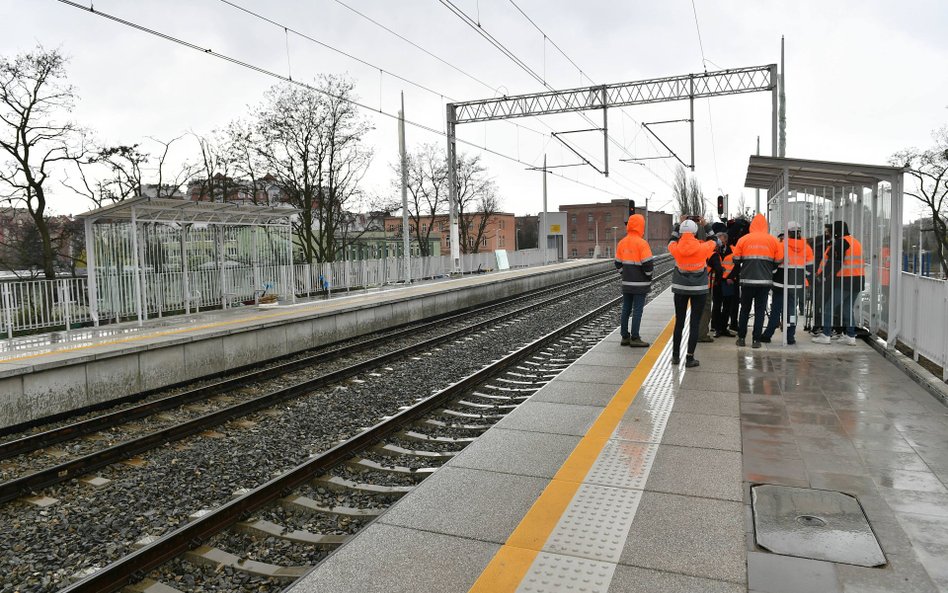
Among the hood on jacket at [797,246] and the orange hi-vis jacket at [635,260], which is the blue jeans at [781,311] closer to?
the hood on jacket at [797,246]

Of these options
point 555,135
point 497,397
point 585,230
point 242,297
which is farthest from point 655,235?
point 497,397

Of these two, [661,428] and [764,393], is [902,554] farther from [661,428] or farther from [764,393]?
[764,393]

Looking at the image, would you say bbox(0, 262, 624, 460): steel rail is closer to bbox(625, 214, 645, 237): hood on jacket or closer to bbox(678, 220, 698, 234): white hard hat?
bbox(625, 214, 645, 237): hood on jacket

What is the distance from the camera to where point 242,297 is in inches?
698

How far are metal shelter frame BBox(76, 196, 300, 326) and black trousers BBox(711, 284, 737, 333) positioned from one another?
10376 mm

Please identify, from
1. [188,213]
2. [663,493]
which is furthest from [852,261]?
[188,213]

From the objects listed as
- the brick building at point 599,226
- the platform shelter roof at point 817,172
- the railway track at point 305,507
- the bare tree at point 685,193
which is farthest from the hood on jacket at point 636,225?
the brick building at point 599,226

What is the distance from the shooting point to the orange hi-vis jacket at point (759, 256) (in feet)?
31.4

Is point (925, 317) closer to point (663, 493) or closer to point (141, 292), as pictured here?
point (663, 493)

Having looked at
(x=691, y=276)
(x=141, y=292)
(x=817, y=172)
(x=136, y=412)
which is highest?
(x=817, y=172)

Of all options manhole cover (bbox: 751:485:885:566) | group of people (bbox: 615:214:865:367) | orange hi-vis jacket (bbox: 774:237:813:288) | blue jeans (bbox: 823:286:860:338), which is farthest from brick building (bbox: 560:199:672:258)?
manhole cover (bbox: 751:485:885:566)

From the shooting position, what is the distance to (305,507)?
16.2 feet

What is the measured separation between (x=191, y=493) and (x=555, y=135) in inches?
978

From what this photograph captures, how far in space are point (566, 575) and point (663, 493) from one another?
1.29 meters
